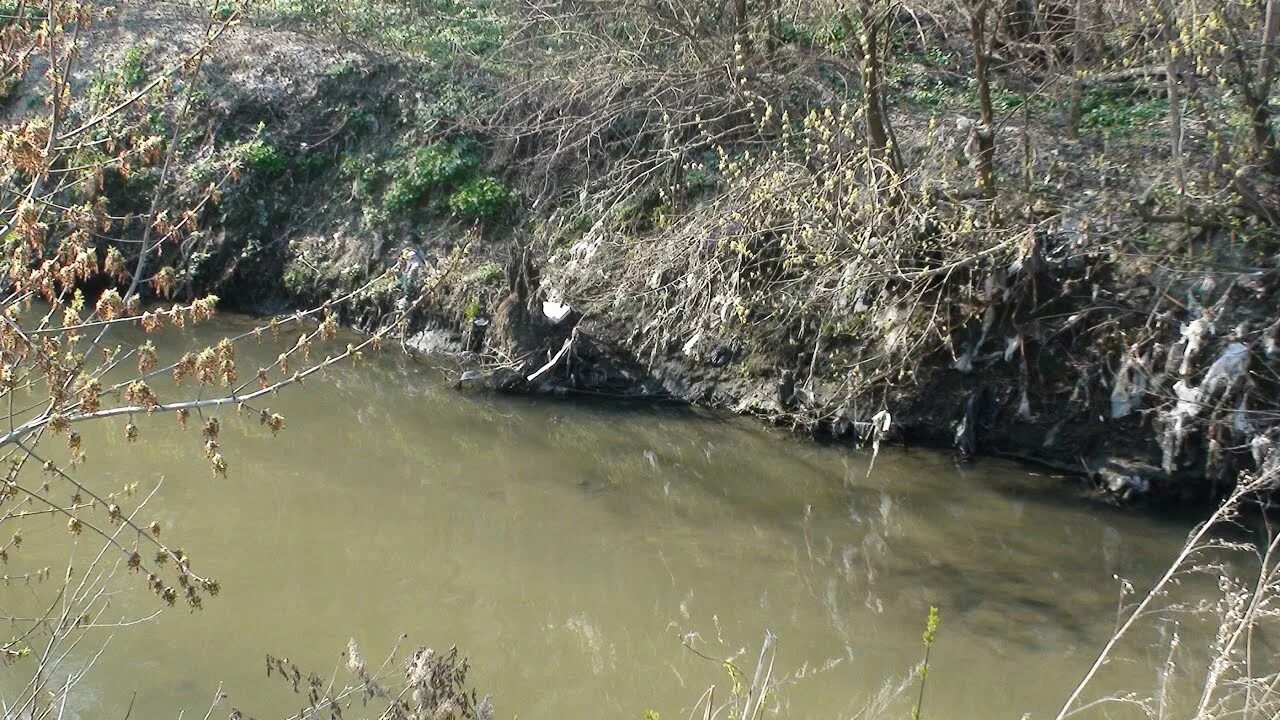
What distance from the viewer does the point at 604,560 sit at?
7402 millimetres

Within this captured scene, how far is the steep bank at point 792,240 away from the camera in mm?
8297

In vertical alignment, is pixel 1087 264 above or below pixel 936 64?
below

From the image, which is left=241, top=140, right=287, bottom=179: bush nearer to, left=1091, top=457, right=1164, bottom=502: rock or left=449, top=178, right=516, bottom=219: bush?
left=449, top=178, right=516, bottom=219: bush

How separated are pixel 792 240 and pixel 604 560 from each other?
291cm

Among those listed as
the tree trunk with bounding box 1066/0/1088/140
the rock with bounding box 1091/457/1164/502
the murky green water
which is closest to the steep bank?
the rock with bounding box 1091/457/1164/502

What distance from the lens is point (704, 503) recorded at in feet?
27.9

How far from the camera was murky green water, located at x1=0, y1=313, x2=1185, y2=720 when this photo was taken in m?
5.98

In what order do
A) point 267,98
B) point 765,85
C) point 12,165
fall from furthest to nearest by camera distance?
point 267,98 < point 765,85 < point 12,165

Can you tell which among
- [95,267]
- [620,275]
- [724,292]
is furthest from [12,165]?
[620,275]

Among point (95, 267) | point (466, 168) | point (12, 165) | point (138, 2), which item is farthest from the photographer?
point (138, 2)

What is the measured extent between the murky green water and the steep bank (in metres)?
0.61

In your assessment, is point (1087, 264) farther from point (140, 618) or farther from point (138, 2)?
point (138, 2)

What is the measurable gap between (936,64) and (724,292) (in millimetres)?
3423

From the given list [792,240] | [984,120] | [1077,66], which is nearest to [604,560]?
[792,240]
